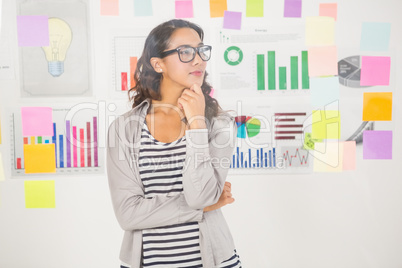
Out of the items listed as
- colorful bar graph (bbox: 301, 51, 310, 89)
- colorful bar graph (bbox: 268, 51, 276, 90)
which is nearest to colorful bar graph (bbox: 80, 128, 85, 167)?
colorful bar graph (bbox: 268, 51, 276, 90)

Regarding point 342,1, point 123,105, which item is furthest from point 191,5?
point 342,1

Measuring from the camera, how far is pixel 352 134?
2232 millimetres

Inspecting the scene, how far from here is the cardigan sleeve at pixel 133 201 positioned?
4.64 feet

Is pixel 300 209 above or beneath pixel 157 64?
beneath

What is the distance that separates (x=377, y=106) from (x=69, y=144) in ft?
5.93

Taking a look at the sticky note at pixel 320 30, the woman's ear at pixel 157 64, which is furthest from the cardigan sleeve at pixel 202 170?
the sticky note at pixel 320 30

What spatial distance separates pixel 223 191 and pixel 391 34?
1.43 metres

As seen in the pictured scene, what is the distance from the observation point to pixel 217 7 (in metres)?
2.20

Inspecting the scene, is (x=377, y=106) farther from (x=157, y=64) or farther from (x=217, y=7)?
(x=157, y=64)

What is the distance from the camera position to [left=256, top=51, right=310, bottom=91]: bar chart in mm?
2221

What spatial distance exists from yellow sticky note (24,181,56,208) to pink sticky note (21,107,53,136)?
0.31 meters

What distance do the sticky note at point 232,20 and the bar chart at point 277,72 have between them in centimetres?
21

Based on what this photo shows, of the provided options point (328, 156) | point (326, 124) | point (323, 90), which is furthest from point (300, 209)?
point (323, 90)

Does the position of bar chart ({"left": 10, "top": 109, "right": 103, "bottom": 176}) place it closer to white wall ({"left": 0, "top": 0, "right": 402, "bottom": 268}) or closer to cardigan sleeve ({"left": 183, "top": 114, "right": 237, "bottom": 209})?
white wall ({"left": 0, "top": 0, "right": 402, "bottom": 268})
